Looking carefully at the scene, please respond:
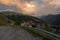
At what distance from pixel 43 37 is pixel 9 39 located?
715cm

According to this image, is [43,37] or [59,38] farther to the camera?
[43,37]

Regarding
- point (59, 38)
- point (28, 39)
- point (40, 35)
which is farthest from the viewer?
point (40, 35)

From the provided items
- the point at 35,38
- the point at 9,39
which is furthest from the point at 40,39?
the point at 9,39

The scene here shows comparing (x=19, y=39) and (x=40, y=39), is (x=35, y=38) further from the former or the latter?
(x=19, y=39)

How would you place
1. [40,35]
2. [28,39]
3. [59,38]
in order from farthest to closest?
[40,35]
[28,39]
[59,38]

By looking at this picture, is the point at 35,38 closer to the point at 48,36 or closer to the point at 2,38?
the point at 48,36

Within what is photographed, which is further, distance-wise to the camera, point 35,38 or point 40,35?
point 40,35

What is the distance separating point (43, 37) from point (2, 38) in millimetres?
8656

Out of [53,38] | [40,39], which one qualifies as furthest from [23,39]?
[53,38]

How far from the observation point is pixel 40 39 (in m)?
35.0

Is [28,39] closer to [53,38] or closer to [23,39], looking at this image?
[23,39]

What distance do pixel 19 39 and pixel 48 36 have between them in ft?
19.7

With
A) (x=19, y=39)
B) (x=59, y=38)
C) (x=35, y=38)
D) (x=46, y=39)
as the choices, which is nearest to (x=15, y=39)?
(x=19, y=39)

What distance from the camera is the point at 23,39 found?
35562 mm
